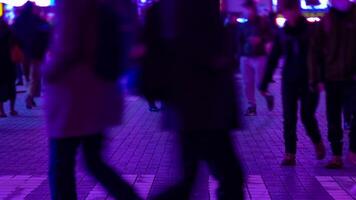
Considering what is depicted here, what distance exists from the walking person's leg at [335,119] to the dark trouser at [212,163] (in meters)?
3.41

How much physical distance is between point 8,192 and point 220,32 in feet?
10.4

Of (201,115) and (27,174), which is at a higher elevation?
(201,115)

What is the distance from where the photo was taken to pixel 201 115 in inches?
185

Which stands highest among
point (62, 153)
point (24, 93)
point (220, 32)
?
point (220, 32)

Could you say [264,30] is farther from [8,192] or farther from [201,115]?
[201,115]

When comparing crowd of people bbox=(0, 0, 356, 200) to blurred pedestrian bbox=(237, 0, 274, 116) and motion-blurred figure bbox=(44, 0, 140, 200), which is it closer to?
motion-blurred figure bbox=(44, 0, 140, 200)

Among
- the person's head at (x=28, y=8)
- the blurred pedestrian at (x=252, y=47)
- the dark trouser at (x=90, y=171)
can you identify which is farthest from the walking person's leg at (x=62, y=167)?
the blurred pedestrian at (x=252, y=47)

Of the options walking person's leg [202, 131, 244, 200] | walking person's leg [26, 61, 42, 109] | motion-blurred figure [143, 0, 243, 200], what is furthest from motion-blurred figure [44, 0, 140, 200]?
walking person's leg [26, 61, 42, 109]

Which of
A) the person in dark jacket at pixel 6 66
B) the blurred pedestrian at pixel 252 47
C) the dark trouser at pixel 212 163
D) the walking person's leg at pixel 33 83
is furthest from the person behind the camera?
the walking person's leg at pixel 33 83

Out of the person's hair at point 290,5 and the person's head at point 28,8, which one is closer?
the person's hair at point 290,5

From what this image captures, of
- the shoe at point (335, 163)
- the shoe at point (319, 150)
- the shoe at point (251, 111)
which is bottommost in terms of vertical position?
the shoe at point (251, 111)

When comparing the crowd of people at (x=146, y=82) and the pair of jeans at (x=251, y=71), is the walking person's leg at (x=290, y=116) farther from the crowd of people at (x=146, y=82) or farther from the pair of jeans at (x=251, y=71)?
the pair of jeans at (x=251, y=71)

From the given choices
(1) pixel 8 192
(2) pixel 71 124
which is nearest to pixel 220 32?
(2) pixel 71 124

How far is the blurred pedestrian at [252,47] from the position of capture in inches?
532
